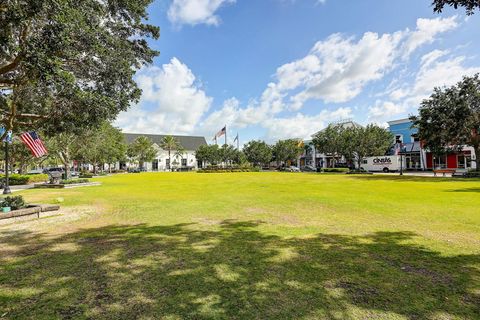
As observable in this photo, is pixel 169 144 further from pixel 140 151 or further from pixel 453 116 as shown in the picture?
pixel 453 116

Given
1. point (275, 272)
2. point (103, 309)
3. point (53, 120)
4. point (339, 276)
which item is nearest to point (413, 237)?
point (339, 276)

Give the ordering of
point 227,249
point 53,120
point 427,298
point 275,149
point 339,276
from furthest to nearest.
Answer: point 275,149, point 53,120, point 227,249, point 339,276, point 427,298

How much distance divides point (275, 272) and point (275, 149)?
75.0 m

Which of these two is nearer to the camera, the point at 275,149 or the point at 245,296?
the point at 245,296

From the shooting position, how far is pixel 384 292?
398 centimetres

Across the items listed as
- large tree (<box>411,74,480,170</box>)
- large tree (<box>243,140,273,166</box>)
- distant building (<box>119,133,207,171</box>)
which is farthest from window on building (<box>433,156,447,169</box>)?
distant building (<box>119,133,207,171</box>)

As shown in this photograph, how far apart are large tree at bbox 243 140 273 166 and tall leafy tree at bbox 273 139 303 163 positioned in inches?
110

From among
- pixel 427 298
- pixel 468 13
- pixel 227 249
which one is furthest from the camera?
pixel 227 249

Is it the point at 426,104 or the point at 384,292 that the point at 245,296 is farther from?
the point at 426,104

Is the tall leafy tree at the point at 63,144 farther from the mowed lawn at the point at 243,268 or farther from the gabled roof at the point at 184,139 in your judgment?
the gabled roof at the point at 184,139

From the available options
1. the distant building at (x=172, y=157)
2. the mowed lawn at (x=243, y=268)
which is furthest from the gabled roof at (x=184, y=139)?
the mowed lawn at (x=243, y=268)

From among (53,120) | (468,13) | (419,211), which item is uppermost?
(468,13)

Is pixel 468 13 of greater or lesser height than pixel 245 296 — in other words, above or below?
above

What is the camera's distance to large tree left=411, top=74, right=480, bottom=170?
94.1 feet
